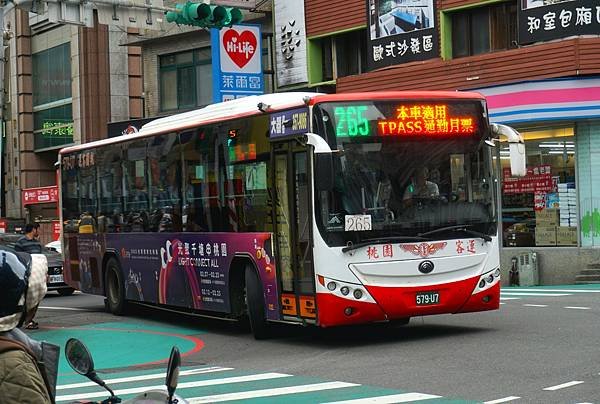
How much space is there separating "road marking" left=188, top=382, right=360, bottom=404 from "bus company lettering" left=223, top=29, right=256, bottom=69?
60.2 feet

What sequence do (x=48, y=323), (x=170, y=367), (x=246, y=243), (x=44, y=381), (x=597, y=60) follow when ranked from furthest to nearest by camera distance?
1. (x=597, y=60)
2. (x=48, y=323)
3. (x=246, y=243)
4. (x=170, y=367)
5. (x=44, y=381)

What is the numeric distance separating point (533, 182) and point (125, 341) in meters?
13.0

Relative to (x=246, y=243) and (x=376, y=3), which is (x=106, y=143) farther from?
(x=376, y=3)

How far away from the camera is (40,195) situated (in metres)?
44.5

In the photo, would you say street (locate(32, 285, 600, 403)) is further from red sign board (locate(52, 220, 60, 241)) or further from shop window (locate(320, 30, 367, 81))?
red sign board (locate(52, 220, 60, 241))

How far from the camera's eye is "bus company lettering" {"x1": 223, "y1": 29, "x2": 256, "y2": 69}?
93.6 ft

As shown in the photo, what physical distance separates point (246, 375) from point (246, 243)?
3.43 meters

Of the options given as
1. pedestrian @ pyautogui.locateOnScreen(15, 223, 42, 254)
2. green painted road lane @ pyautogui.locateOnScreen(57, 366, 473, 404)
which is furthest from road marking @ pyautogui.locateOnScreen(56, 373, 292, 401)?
pedestrian @ pyautogui.locateOnScreen(15, 223, 42, 254)

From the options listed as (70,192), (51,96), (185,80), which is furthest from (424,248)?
(51,96)

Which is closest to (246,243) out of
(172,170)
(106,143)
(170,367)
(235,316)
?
(235,316)

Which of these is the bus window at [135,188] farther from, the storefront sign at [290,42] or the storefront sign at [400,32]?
the storefront sign at [290,42]

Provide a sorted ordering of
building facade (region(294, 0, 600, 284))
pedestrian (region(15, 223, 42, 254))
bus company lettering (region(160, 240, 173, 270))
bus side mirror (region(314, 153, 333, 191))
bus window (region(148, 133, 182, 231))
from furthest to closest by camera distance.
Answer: building facade (region(294, 0, 600, 284)) → bus company lettering (region(160, 240, 173, 270)) → bus window (region(148, 133, 182, 231)) → pedestrian (region(15, 223, 42, 254)) → bus side mirror (region(314, 153, 333, 191))

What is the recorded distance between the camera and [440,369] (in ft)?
38.5

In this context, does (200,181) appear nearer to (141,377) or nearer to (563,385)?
(141,377)
